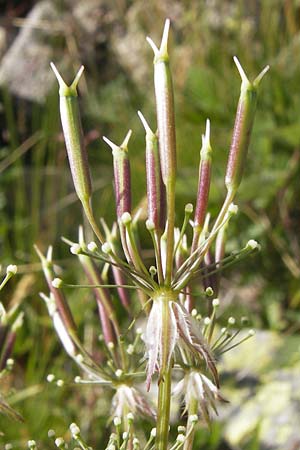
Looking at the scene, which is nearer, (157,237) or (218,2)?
(157,237)

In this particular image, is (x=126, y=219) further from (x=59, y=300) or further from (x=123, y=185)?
(x=59, y=300)

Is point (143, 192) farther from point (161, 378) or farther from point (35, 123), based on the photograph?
point (161, 378)

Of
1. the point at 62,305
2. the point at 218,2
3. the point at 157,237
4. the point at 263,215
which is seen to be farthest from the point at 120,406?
the point at 218,2

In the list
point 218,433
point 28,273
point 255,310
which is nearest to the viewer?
point 218,433

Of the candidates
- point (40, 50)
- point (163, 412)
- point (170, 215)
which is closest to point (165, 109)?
point (170, 215)

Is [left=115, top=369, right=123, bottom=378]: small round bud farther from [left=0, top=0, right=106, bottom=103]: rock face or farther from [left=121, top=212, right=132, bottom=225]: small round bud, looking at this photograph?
[left=0, top=0, right=106, bottom=103]: rock face

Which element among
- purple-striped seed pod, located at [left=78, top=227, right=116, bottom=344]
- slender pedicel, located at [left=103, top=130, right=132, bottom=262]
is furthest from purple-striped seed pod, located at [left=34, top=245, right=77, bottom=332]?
slender pedicel, located at [left=103, top=130, right=132, bottom=262]

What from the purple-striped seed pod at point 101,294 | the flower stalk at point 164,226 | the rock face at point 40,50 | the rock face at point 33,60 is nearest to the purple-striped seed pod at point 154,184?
the flower stalk at point 164,226
